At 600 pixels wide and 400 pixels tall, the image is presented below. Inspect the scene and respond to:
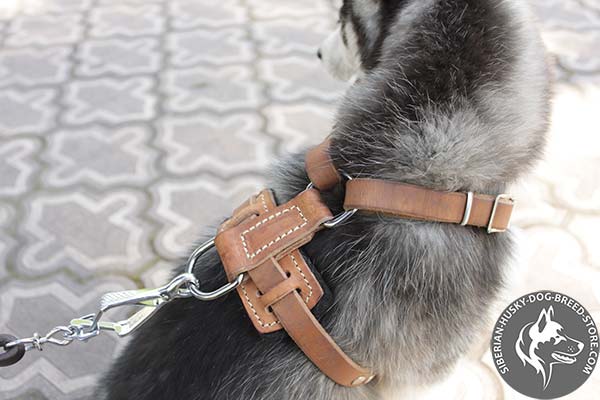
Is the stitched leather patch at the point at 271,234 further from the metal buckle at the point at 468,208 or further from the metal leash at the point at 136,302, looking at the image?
the metal buckle at the point at 468,208

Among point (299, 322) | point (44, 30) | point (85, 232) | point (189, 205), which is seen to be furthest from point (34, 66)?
point (299, 322)

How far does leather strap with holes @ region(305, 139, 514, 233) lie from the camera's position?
98 centimetres

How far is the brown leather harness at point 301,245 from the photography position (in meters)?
0.95

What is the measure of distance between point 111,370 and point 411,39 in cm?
98

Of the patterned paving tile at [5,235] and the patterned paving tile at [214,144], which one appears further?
the patterned paving tile at [214,144]

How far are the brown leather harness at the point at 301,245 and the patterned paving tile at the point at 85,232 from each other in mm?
1146

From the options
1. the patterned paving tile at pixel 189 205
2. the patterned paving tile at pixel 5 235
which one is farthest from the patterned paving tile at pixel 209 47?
the patterned paving tile at pixel 5 235

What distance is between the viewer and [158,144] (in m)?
2.53

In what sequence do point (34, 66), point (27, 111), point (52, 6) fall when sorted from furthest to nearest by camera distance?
point (52, 6), point (34, 66), point (27, 111)

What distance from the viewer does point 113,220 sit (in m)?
2.17

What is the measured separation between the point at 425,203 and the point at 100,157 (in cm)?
193

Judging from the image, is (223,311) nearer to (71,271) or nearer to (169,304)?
(169,304)

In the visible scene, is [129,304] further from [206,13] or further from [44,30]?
[44,30]

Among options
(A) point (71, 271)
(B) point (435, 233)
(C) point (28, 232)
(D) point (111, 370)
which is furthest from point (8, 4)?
(B) point (435, 233)
